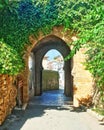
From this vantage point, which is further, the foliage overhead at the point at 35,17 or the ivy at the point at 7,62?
the foliage overhead at the point at 35,17

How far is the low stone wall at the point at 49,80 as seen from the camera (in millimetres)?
25792

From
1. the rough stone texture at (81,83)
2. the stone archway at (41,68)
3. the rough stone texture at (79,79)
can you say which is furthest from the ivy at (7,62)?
the stone archway at (41,68)

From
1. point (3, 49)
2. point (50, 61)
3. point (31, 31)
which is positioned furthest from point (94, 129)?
point (50, 61)

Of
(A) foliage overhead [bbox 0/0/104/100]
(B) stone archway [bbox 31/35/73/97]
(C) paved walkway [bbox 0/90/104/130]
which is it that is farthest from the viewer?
(B) stone archway [bbox 31/35/73/97]

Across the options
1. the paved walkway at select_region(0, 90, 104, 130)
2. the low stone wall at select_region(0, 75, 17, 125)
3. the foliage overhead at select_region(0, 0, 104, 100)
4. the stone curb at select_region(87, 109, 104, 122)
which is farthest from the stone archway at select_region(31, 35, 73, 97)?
Answer: the low stone wall at select_region(0, 75, 17, 125)

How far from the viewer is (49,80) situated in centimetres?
2742

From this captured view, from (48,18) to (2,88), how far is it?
5.27 metres

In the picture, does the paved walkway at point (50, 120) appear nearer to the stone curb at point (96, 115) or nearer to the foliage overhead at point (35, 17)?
the stone curb at point (96, 115)

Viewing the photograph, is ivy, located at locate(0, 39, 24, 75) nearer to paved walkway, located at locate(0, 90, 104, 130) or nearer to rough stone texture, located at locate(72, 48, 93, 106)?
paved walkway, located at locate(0, 90, 104, 130)

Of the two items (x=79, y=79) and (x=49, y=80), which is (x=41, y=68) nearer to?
(x=49, y=80)

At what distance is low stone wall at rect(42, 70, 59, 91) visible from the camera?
2579cm

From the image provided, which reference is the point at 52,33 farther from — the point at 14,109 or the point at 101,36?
the point at 101,36

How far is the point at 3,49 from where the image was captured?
34.3ft

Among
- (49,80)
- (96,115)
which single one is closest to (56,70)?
(49,80)
